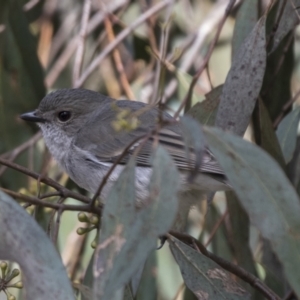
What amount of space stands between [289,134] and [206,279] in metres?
1.10

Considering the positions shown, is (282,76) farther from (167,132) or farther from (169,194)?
(169,194)

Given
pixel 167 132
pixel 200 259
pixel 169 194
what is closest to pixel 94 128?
pixel 167 132

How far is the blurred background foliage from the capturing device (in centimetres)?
334

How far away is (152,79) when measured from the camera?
4.78m

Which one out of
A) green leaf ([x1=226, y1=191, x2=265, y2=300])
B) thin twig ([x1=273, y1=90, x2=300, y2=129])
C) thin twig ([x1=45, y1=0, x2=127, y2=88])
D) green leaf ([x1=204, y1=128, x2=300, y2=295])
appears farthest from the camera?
thin twig ([x1=45, y1=0, x2=127, y2=88])

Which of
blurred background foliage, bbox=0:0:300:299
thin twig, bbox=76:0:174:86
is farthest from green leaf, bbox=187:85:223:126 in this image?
thin twig, bbox=76:0:174:86

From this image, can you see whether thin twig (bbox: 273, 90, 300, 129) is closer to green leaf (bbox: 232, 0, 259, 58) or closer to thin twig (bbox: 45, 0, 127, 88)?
green leaf (bbox: 232, 0, 259, 58)

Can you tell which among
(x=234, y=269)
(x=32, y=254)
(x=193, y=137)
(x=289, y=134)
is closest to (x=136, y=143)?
(x=289, y=134)

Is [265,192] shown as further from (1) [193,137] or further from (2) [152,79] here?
(2) [152,79]

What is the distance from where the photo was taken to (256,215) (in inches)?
74.5

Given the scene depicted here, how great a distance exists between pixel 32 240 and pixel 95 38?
333cm

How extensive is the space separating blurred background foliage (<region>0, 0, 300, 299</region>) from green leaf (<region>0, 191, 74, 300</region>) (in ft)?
1.35

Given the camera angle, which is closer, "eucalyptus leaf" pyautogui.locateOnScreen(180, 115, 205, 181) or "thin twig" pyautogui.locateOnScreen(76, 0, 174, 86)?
"eucalyptus leaf" pyautogui.locateOnScreen(180, 115, 205, 181)

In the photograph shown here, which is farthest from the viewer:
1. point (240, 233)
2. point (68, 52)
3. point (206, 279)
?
point (68, 52)
